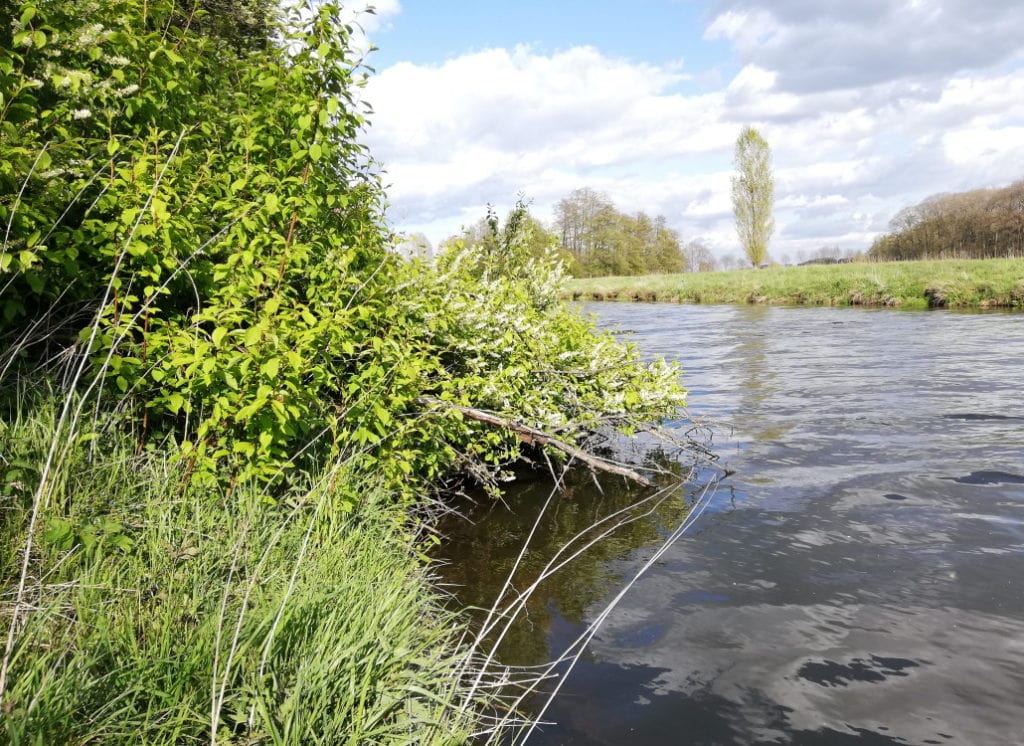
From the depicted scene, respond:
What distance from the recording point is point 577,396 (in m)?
7.02

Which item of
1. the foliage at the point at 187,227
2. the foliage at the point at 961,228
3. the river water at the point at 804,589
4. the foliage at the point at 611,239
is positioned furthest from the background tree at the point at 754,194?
the foliage at the point at 187,227

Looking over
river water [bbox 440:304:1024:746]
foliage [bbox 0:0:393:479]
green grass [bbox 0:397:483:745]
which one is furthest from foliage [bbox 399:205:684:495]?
green grass [bbox 0:397:483:745]

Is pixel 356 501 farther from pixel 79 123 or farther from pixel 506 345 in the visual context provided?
pixel 79 123

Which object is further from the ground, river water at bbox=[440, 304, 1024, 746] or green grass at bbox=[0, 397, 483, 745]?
green grass at bbox=[0, 397, 483, 745]

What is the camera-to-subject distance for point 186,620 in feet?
8.97

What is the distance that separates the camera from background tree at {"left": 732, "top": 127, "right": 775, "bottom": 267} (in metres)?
55.2

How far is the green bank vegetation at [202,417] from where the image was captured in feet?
7.89

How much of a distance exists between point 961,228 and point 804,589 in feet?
162

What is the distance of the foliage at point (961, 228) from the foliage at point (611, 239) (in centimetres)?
2498

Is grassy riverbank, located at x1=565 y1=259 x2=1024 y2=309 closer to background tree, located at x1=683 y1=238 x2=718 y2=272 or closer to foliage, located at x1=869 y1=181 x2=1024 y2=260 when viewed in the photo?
foliage, located at x1=869 y1=181 x2=1024 y2=260

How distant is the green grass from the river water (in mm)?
1171

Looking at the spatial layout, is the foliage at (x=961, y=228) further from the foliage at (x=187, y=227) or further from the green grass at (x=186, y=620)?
the green grass at (x=186, y=620)

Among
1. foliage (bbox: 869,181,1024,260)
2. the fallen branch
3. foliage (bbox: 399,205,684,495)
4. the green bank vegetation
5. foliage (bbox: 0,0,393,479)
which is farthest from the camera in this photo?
foliage (bbox: 869,181,1024,260)

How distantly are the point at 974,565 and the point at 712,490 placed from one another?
242cm
